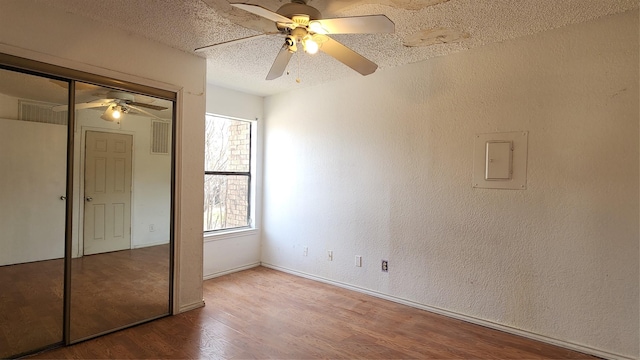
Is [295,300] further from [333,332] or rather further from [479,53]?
[479,53]

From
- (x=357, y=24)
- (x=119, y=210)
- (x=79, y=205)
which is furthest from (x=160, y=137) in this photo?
(x=357, y=24)

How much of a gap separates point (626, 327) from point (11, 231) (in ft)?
14.1

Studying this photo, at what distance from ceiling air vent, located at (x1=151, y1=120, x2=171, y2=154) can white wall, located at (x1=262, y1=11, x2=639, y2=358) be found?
1745 mm

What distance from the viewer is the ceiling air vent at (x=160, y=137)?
293cm

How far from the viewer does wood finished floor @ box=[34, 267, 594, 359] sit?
2408 mm

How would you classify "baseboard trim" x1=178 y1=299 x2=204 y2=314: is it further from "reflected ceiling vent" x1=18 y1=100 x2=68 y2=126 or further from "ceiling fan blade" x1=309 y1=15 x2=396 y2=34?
"ceiling fan blade" x1=309 y1=15 x2=396 y2=34

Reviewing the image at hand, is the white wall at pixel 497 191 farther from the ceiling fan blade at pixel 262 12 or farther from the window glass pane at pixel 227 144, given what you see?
the ceiling fan blade at pixel 262 12

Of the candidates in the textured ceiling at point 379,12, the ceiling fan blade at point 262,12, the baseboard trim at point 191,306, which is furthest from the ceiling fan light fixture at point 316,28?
the baseboard trim at point 191,306

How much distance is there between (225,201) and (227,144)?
30.7 inches

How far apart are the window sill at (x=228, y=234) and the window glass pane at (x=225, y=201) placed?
124mm

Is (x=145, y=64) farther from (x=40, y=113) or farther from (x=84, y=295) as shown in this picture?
(x=84, y=295)

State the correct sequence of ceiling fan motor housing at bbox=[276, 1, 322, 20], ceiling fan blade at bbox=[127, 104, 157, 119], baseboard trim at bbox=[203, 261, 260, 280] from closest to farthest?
ceiling fan motor housing at bbox=[276, 1, 322, 20] → ceiling fan blade at bbox=[127, 104, 157, 119] → baseboard trim at bbox=[203, 261, 260, 280]

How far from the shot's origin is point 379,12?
2.31m

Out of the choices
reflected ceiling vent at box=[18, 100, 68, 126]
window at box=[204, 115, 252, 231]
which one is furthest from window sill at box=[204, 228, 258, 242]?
reflected ceiling vent at box=[18, 100, 68, 126]
